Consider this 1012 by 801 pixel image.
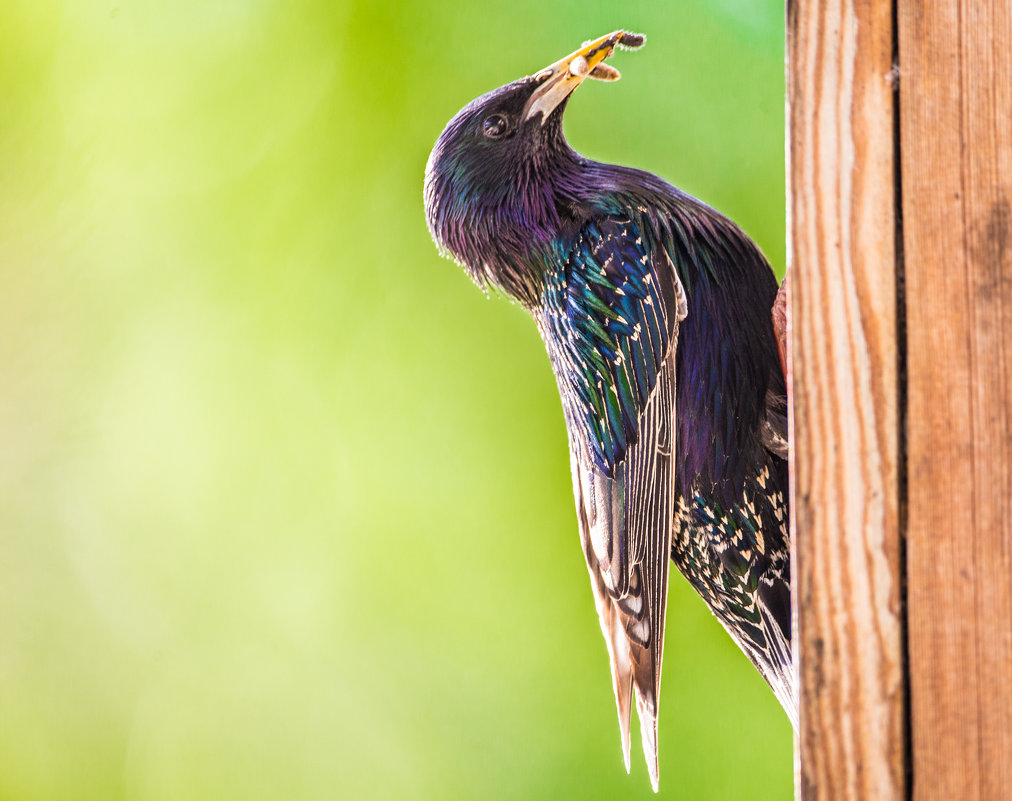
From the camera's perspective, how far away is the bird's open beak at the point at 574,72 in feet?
3.38

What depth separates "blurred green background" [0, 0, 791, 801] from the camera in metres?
1.37

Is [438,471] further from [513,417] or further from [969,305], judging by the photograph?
[969,305]

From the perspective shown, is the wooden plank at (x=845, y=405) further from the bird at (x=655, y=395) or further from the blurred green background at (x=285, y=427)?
the blurred green background at (x=285, y=427)

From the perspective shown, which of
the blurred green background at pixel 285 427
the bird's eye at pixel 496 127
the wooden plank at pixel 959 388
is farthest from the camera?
the blurred green background at pixel 285 427

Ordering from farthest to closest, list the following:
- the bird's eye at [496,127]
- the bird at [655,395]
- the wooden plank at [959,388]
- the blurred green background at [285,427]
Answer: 1. the blurred green background at [285,427]
2. the bird's eye at [496,127]
3. the bird at [655,395]
4. the wooden plank at [959,388]

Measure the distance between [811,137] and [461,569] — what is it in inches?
37.6

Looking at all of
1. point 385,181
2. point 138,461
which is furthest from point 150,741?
point 385,181

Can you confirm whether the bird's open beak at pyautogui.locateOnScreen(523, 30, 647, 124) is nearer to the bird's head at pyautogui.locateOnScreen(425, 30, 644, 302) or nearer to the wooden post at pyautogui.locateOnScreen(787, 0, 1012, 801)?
the bird's head at pyautogui.locateOnScreen(425, 30, 644, 302)

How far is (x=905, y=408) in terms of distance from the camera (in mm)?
621

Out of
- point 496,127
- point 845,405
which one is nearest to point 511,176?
point 496,127

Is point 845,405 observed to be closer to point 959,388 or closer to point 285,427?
point 959,388

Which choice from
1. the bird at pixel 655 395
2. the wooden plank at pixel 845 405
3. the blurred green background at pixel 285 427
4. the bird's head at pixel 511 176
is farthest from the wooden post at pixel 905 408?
the blurred green background at pixel 285 427

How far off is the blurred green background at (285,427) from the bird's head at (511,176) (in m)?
0.26

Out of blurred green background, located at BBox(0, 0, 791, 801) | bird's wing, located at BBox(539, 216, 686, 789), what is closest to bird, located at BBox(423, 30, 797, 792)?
bird's wing, located at BBox(539, 216, 686, 789)
